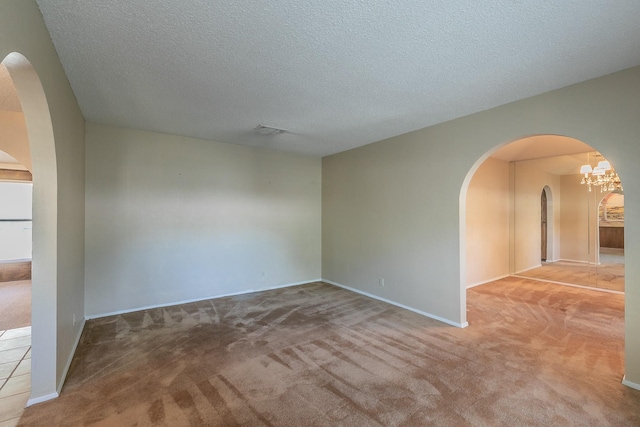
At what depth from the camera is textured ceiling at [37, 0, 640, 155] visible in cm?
166

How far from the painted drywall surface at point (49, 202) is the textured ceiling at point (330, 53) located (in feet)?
0.77

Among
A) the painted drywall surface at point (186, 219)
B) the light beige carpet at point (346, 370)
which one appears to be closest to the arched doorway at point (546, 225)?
the light beige carpet at point (346, 370)

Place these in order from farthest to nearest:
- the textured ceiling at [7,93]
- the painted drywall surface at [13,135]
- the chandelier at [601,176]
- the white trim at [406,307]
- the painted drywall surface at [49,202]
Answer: the chandelier at [601,176], the painted drywall surface at [13,135], the white trim at [406,307], the textured ceiling at [7,93], the painted drywall surface at [49,202]

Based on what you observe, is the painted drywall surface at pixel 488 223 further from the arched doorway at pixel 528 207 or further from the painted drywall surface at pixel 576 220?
the painted drywall surface at pixel 576 220

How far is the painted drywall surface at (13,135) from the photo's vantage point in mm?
3645

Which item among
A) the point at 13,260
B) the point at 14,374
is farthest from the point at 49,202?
the point at 13,260

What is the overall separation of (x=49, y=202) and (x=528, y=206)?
802 cm

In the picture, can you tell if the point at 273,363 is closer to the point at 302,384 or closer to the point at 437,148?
the point at 302,384

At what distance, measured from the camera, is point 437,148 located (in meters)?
3.76

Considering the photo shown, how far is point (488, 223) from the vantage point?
5.64 meters

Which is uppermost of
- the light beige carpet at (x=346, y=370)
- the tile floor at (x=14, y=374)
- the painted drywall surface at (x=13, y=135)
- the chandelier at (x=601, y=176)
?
the painted drywall surface at (x=13, y=135)

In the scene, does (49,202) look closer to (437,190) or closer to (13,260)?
(437,190)

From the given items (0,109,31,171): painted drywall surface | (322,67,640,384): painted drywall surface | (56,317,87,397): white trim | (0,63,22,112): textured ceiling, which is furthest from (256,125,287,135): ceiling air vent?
(56,317,87,397): white trim

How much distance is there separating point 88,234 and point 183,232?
46.2 inches
